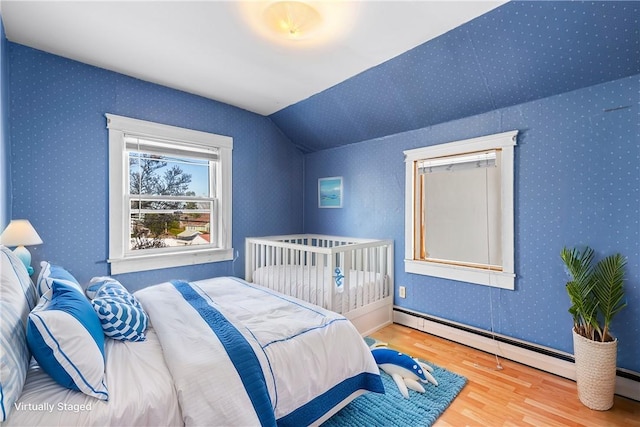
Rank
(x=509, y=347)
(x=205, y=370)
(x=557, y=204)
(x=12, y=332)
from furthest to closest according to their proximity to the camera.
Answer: (x=509, y=347)
(x=557, y=204)
(x=205, y=370)
(x=12, y=332)

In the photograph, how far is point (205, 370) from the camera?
4.01 feet

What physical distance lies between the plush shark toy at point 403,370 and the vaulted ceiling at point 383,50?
6.93 feet

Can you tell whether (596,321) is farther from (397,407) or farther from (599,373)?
(397,407)

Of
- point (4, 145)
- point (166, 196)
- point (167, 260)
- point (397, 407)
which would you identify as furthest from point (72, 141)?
point (397, 407)

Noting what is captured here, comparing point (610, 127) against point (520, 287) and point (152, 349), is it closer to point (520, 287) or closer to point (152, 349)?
point (520, 287)

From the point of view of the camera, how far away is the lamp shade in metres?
1.89

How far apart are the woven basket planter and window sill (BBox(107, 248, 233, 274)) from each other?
3107mm

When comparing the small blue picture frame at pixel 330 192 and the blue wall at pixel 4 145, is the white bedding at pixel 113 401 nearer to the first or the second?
the blue wall at pixel 4 145

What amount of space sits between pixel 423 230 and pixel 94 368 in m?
2.72

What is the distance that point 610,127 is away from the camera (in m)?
1.98

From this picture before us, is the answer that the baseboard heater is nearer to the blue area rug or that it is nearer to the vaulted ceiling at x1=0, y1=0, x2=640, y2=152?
A: the blue area rug

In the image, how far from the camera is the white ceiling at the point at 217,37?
1.77 m

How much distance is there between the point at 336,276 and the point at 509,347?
4.96 feet

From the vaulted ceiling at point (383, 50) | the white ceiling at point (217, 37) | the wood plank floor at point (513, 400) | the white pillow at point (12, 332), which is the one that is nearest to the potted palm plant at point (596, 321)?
the wood plank floor at point (513, 400)
